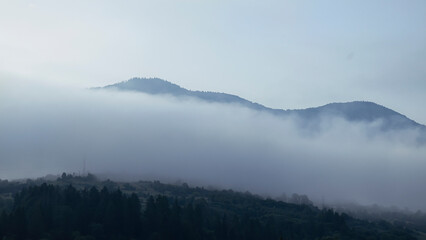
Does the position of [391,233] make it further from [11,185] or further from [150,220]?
[11,185]

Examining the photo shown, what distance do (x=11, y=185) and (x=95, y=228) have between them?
80762mm

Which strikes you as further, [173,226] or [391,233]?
[391,233]

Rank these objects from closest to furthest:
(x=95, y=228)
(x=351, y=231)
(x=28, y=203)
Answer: (x=95, y=228)
(x=28, y=203)
(x=351, y=231)

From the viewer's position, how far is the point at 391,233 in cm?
13762

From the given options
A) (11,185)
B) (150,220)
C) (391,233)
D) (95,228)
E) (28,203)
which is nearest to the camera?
(95,228)

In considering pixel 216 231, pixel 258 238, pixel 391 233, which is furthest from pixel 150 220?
pixel 391 233

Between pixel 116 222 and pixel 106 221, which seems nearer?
pixel 106 221

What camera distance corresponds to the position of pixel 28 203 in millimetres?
96750

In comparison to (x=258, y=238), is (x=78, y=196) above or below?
above

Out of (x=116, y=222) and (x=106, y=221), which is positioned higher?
(x=106, y=221)

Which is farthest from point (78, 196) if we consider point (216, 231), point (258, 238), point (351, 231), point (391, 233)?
point (391, 233)

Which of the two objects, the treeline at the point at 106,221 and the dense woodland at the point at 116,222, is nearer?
the treeline at the point at 106,221

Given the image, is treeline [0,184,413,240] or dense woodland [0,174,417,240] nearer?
treeline [0,184,413,240]

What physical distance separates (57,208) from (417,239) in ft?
288
